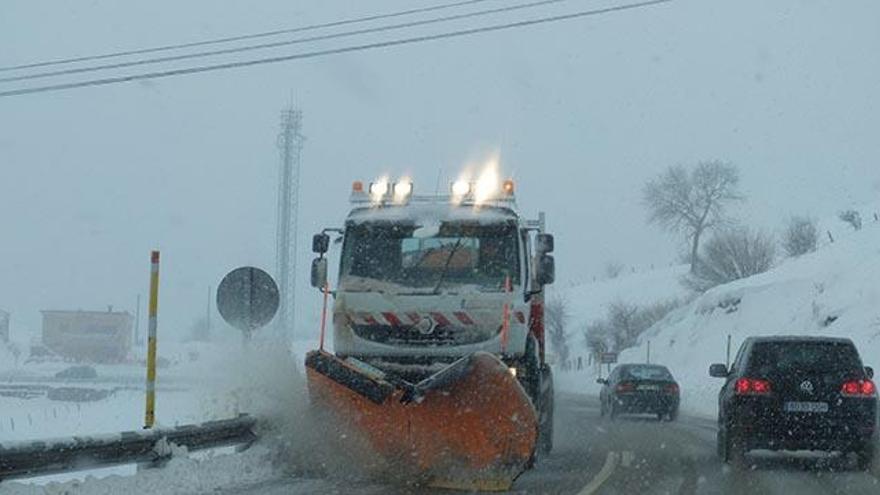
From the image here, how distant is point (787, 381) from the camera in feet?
51.2

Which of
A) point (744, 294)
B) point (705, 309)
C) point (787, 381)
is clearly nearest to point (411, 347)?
point (787, 381)

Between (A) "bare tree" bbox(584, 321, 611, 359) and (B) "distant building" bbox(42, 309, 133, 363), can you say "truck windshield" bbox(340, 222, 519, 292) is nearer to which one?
(B) "distant building" bbox(42, 309, 133, 363)

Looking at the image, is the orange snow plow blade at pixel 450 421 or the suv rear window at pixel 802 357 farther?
the suv rear window at pixel 802 357

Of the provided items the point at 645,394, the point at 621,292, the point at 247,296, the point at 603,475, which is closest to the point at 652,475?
the point at 603,475

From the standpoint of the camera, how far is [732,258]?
90.4m

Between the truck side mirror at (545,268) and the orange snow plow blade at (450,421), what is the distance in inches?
109

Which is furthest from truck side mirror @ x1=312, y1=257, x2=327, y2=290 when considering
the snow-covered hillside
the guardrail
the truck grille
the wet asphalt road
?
the snow-covered hillside

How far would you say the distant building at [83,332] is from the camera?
33.4 metres

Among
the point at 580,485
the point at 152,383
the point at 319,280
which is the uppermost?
the point at 319,280

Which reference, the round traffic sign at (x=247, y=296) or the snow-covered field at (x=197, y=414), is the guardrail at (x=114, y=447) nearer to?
the snow-covered field at (x=197, y=414)

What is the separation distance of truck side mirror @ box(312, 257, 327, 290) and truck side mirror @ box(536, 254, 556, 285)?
241 centimetres

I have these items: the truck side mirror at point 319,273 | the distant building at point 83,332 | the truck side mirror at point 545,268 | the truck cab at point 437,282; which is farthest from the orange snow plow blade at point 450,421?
the distant building at point 83,332

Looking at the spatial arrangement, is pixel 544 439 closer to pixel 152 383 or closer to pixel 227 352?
pixel 227 352

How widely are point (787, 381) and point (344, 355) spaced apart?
545 centimetres
